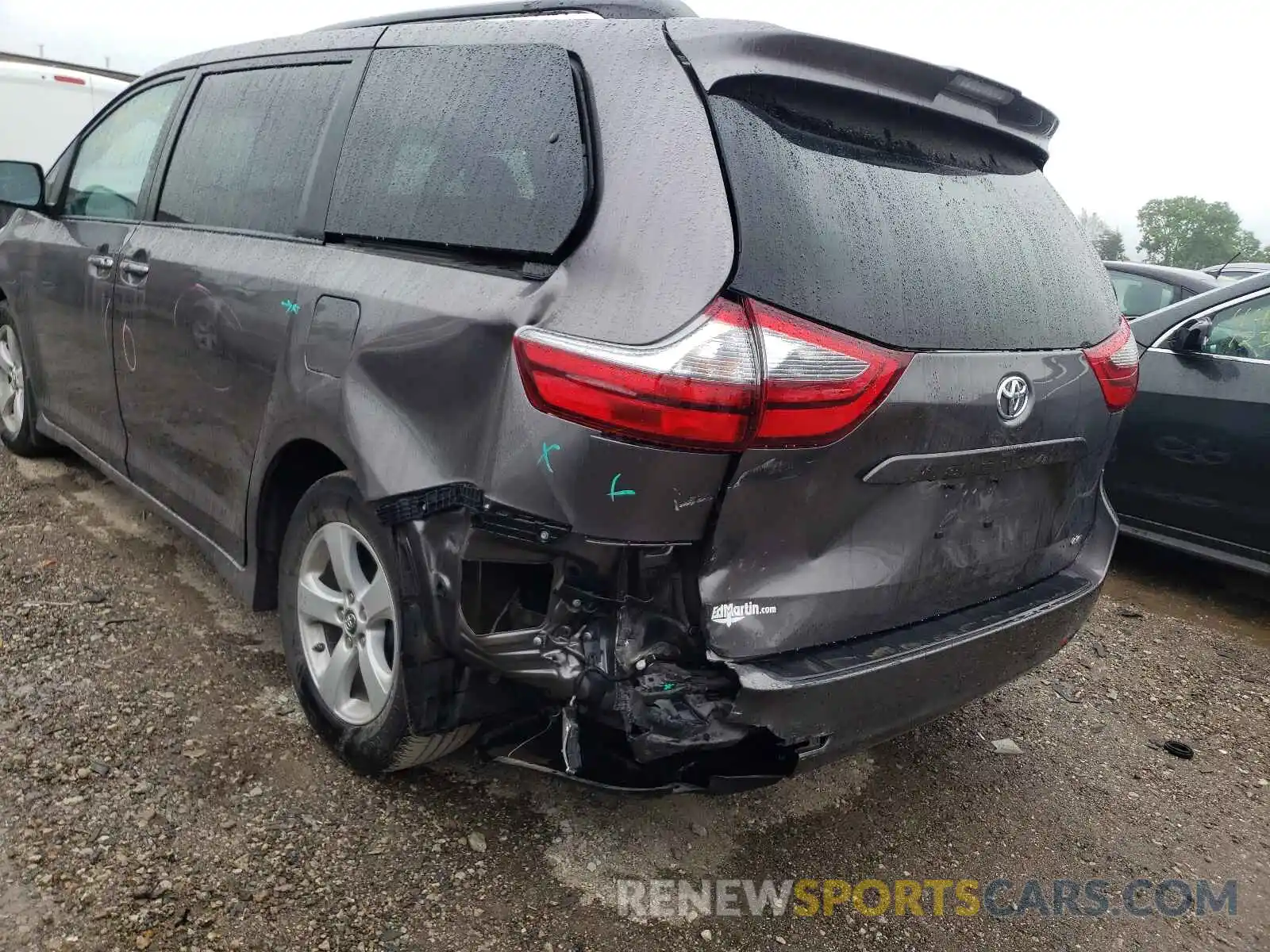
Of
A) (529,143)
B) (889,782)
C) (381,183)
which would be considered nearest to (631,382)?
(529,143)

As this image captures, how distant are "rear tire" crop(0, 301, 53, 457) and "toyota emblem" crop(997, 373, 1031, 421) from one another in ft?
13.3

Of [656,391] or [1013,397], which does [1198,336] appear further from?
[656,391]

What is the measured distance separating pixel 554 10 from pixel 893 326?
1.14 metres

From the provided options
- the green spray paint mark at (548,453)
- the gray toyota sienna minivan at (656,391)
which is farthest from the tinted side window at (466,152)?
the green spray paint mark at (548,453)

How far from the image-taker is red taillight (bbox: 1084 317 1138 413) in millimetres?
2363

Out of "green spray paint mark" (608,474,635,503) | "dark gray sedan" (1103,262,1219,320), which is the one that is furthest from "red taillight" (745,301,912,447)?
"dark gray sedan" (1103,262,1219,320)

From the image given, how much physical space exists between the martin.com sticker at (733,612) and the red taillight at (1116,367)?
43.7 inches

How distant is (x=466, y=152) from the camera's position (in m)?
2.11

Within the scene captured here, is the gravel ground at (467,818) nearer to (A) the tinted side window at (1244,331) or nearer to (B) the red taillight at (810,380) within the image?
(B) the red taillight at (810,380)

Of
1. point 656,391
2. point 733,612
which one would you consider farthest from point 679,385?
point 733,612

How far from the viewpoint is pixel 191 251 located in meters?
2.91

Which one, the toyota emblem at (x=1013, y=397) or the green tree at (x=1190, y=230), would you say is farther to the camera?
the green tree at (x=1190, y=230)

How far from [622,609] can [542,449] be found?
1.09 feet

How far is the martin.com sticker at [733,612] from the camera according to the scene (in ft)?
5.92
